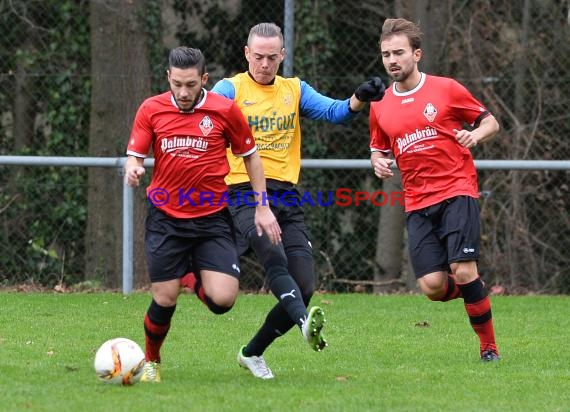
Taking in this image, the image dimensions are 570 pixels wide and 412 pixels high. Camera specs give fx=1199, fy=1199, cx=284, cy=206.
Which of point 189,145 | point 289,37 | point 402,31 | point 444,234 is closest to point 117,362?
point 189,145

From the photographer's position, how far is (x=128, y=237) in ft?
34.6

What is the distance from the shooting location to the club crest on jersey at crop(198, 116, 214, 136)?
21.3 ft

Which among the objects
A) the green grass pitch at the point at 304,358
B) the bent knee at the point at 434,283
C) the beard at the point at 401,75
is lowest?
the green grass pitch at the point at 304,358

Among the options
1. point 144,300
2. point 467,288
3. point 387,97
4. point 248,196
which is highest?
point 387,97

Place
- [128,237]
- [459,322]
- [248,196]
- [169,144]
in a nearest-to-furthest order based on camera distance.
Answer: [169,144], [248,196], [459,322], [128,237]

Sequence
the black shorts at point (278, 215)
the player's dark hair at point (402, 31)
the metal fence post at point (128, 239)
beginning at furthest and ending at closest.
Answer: the metal fence post at point (128, 239) < the player's dark hair at point (402, 31) < the black shorts at point (278, 215)

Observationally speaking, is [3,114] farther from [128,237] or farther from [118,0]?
[128,237]

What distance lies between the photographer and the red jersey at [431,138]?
7262 mm

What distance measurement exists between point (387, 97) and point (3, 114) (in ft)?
19.5

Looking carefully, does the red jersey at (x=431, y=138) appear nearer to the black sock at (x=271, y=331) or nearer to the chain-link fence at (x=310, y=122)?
the black sock at (x=271, y=331)

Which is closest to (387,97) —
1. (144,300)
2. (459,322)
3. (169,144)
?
(169,144)

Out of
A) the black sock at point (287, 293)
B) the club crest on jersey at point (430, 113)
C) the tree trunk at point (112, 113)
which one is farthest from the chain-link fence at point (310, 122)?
the black sock at point (287, 293)

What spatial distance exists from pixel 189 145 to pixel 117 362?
1253 millimetres

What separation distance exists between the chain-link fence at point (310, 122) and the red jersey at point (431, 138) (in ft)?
14.1
